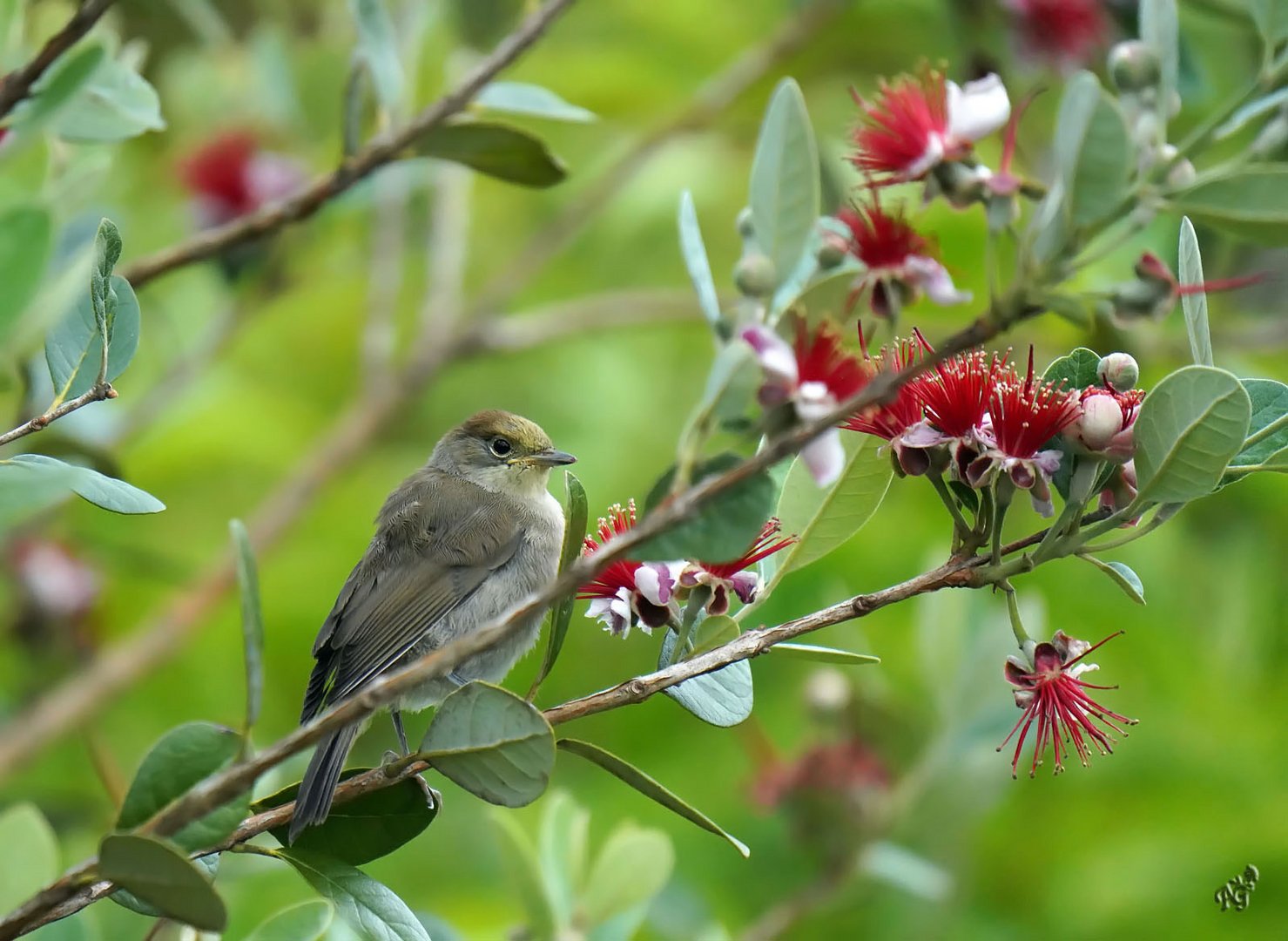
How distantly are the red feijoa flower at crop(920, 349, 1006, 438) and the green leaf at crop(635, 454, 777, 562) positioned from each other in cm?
45

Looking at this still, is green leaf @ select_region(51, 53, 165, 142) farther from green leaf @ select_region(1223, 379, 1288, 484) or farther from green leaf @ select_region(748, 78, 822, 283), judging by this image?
green leaf @ select_region(1223, 379, 1288, 484)

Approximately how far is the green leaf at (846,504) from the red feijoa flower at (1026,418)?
163mm

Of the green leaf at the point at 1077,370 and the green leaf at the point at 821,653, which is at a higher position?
the green leaf at the point at 1077,370

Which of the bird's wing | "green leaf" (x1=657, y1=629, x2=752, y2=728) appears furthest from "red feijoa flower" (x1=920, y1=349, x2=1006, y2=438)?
the bird's wing

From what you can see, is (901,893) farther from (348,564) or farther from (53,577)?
(53,577)

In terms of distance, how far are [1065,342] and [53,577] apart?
3.40m

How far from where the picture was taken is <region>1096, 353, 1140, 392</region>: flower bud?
180cm

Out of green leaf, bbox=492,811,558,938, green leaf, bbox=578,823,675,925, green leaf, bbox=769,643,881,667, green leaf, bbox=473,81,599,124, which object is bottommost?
green leaf, bbox=492,811,558,938

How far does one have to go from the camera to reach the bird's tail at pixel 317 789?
179 cm

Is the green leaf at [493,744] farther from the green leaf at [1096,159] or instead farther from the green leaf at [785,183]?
the green leaf at [1096,159]

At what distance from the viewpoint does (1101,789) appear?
15.1 ft

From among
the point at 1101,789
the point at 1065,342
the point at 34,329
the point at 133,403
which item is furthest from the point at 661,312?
the point at 34,329

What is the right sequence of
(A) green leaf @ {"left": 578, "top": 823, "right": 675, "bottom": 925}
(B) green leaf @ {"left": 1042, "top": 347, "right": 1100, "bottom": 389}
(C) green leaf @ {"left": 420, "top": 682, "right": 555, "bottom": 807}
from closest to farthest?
(C) green leaf @ {"left": 420, "top": 682, "right": 555, "bottom": 807}
(B) green leaf @ {"left": 1042, "top": 347, "right": 1100, "bottom": 389}
(A) green leaf @ {"left": 578, "top": 823, "right": 675, "bottom": 925}

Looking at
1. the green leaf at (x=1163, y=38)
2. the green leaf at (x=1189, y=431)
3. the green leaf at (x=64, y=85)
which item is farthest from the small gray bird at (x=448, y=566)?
the green leaf at (x=1163, y=38)
